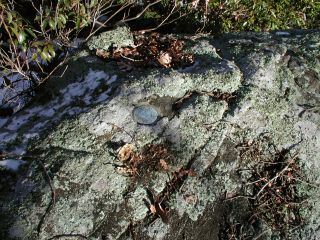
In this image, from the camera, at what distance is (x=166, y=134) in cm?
354

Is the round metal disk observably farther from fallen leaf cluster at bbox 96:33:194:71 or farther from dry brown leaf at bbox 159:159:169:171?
fallen leaf cluster at bbox 96:33:194:71

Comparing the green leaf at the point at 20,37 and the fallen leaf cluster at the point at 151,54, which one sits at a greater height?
the green leaf at the point at 20,37

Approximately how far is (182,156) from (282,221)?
105cm

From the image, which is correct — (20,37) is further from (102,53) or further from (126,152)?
(126,152)

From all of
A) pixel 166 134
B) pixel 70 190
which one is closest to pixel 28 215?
pixel 70 190

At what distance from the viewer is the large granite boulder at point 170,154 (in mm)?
3078

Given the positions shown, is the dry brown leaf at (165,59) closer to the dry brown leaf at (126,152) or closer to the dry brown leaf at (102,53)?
the dry brown leaf at (102,53)

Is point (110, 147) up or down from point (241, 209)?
up

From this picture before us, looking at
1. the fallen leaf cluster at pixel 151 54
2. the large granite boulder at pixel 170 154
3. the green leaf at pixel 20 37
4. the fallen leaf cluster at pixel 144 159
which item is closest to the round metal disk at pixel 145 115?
the large granite boulder at pixel 170 154

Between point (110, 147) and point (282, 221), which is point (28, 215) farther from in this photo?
point (282, 221)

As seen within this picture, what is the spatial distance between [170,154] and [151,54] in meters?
1.63

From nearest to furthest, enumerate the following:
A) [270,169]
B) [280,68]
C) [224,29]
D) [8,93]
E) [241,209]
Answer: [241,209]
[270,169]
[280,68]
[8,93]
[224,29]

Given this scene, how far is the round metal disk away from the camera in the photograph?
3.59 metres

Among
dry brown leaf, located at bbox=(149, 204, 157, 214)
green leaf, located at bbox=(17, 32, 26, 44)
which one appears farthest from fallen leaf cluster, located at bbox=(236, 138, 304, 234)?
green leaf, located at bbox=(17, 32, 26, 44)
